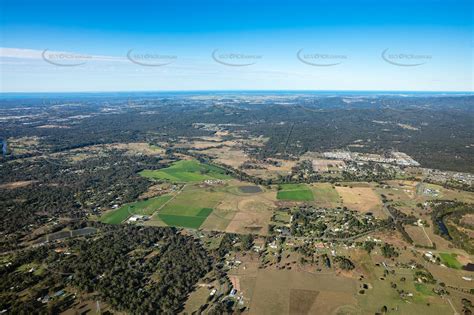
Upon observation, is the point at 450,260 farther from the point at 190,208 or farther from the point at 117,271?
the point at 117,271

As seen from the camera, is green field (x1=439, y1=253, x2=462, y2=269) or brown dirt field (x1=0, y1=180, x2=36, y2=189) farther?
brown dirt field (x1=0, y1=180, x2=36, y2=189)

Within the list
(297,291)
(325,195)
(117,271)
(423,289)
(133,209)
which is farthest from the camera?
(325,195)

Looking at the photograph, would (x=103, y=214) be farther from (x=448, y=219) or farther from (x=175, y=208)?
(x=448, y=219)

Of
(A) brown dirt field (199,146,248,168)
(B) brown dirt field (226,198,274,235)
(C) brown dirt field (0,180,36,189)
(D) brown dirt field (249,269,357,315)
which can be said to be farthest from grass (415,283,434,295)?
(C) brown dirt field (0,180,36,189)

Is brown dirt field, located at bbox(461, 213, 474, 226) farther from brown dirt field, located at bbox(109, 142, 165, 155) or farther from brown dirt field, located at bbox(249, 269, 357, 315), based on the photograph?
brown dirt field, located at bbox(109, 142, 165, 155)

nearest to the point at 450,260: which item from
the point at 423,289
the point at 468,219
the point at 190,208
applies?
the point at 423,289

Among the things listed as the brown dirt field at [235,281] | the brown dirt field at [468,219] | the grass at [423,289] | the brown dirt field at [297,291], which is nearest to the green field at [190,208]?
the brown dirt field at [235,281]
